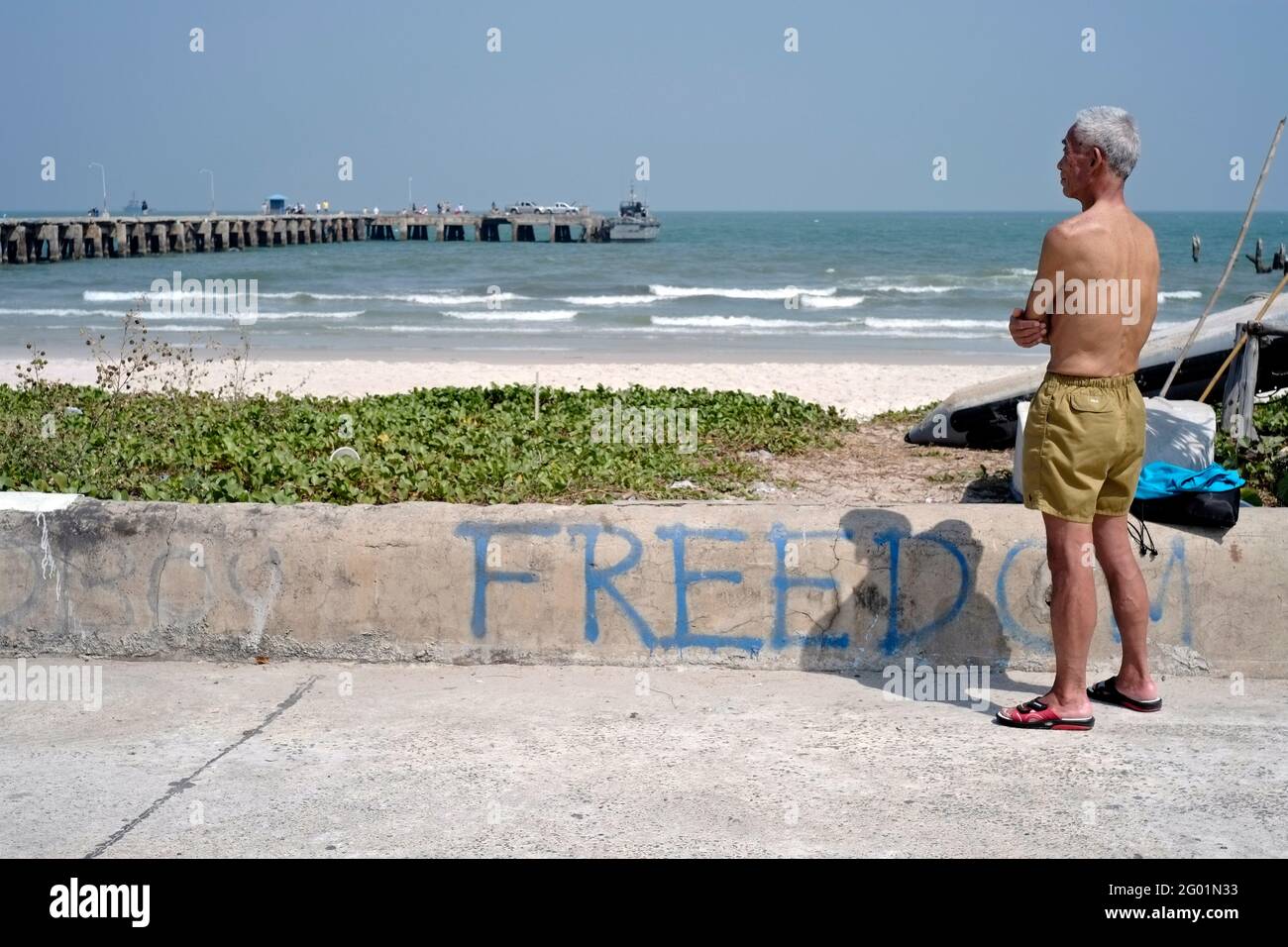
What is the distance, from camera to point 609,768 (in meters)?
3.76

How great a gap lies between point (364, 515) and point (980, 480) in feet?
11.0

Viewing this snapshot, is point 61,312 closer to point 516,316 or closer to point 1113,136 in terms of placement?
point 516,316

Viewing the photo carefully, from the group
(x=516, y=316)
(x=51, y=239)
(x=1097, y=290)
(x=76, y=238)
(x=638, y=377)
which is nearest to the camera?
(x=1097, y=290)

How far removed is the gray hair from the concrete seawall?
1.35 meters

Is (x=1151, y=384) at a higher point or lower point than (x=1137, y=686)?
higher

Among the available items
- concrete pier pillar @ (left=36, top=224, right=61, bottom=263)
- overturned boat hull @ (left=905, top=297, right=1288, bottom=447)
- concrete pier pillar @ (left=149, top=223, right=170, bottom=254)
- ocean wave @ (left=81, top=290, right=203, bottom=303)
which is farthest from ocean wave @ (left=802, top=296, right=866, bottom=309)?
concrete pier pillar @ (left=149, top=223, right=170, bottom=254)

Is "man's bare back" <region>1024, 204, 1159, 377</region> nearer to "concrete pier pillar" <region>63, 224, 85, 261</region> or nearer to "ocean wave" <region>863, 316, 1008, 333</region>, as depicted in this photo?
"ocean wave" <region>863, 316, 1008, 333</region>

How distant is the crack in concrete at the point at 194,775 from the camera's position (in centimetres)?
326

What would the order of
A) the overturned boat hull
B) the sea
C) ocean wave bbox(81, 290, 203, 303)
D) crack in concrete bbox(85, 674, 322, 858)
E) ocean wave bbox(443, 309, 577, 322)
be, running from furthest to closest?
ocean wave bbox(81, 290, 203, 303) < ocean wave bbox(443, 309, 577, 322) < the sea < the overturned boat hull < crack in concrete bbox(85, 674, 322, 858)

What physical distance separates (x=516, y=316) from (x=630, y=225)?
162 ft

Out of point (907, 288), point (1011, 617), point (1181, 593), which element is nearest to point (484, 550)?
point (1011, 617)

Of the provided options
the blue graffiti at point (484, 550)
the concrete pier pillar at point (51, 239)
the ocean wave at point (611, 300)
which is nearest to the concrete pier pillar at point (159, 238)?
the concrete pier pillar at point (51, 239)

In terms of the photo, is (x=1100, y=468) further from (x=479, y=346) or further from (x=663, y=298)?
(x=663, y=298)

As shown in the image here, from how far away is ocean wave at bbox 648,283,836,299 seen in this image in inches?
1401
